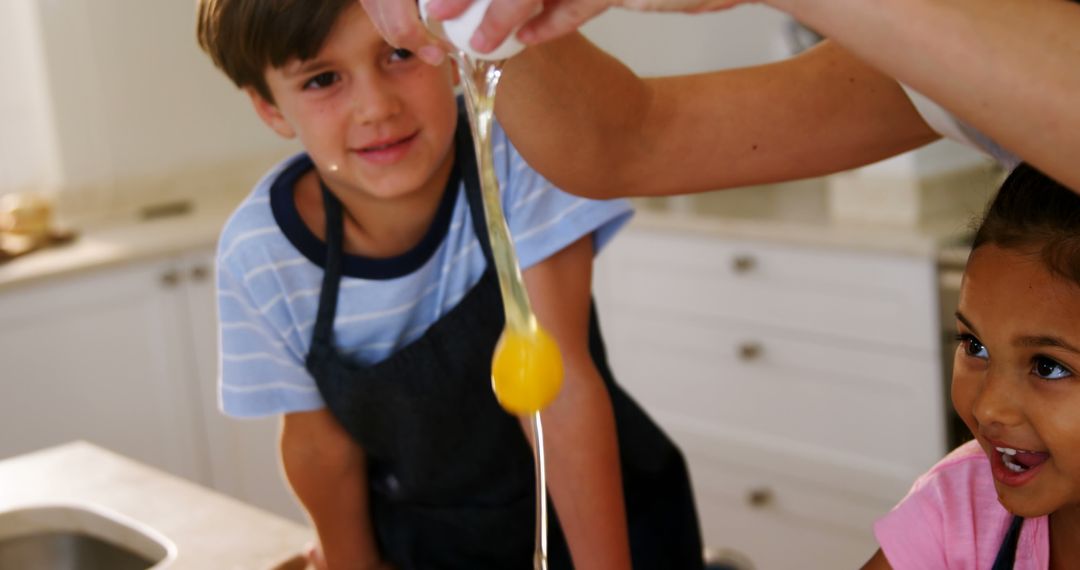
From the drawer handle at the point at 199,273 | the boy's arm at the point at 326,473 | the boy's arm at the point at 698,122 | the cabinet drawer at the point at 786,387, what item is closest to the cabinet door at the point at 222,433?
the drawer handle at the point at 199,273

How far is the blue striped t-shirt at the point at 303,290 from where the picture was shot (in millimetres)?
1360

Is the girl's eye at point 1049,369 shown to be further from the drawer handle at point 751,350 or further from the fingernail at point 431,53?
the drawer handle at point 751,350

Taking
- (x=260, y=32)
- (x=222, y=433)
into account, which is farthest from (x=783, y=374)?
(x=260, y=32)

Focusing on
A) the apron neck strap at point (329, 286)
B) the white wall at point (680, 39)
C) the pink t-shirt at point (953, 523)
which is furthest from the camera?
the white wall at point (680, 39)

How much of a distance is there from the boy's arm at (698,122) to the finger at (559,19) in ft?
0.92

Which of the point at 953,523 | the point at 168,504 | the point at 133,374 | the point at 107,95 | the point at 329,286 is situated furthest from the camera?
the point at 107,95

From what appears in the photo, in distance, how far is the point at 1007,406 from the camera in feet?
3.08

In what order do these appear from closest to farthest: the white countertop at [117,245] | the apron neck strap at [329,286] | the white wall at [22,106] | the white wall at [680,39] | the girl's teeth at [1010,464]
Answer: the girl's teeth at [1010,464]
the apron neck strap at [329,286]
the white countertop at [117,245]
the white wall at [22,106]
the white wall at [680,39]

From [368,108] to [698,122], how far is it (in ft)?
0.94

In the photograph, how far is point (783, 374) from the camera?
3068mm

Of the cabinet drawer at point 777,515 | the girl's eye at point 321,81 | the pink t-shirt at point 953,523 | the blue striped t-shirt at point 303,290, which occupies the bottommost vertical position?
the cabinet drawer at point 777,515

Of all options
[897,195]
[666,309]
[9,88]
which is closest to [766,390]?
[666,309]

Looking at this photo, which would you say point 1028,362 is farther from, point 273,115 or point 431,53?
point 273,115

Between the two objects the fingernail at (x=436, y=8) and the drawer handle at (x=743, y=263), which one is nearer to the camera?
the fingernail at (x=436, y=8)
